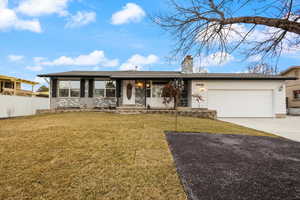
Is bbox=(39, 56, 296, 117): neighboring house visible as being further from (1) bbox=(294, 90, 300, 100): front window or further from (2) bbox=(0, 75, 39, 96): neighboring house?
(1) bbox=(294, 90, 300, 100): front window

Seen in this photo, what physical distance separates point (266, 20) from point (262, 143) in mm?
3614

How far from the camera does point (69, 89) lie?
12180mm

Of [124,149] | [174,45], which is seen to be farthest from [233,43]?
[124,149]

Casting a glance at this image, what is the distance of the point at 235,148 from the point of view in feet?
12.6

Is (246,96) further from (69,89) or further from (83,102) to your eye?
(69,89)

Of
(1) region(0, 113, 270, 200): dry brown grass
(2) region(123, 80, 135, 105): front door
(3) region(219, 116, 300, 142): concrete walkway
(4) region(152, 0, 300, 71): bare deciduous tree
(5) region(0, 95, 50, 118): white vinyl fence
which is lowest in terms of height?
(3) region(219, 116, 300, 142): concrete walkway

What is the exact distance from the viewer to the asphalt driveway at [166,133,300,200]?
78.7 inches

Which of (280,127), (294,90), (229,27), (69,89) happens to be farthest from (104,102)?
(294,90)

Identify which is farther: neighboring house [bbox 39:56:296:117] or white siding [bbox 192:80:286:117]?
neighboring house [bbox 39:56:296:117]

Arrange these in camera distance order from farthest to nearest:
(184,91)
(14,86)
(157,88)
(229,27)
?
(14,86) → (157,88) → (184,91) → (229,27)

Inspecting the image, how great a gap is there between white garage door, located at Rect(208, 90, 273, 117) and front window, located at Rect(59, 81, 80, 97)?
1117 cm

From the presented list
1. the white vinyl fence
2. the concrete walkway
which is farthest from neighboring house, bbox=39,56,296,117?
the concrete walkway

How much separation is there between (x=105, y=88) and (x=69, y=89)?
10.1 feet

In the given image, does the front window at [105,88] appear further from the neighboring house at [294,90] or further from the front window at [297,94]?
the front window at [297,94]
